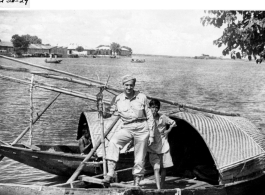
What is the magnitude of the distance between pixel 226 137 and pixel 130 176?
187cm

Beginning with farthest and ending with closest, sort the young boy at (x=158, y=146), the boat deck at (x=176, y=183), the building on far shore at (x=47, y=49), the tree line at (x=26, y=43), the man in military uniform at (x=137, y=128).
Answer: the building on far shore at (x=47, y=49)
the tree line at (x=26, y=43)
the boat deck at (x=176, y=183)
the young boy at (x=158, y=146)
the man in military uniform at (x=137, y=128)

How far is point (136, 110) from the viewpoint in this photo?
5.21 meters

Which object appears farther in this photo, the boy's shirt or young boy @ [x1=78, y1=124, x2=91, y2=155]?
young boy @ [x1=78, y1=124, x2=91, y2=155]

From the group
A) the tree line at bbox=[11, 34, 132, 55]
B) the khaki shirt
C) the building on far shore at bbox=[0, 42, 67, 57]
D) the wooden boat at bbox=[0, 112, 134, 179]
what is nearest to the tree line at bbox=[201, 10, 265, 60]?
the khaki shirt

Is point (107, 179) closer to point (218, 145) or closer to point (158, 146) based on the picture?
point (158, 146)

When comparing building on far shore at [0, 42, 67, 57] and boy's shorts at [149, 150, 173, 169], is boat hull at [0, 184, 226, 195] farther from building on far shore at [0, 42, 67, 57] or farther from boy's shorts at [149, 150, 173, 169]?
building on far shore at [0, 42, 67, 57]

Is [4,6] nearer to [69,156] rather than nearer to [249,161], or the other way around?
[69,156]

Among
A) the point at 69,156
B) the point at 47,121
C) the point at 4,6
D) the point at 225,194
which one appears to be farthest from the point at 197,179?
the point at 47,121

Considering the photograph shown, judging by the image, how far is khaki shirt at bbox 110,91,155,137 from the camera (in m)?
5.21

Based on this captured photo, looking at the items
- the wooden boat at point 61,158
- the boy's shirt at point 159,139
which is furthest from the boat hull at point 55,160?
the boy's shirt at point 159,139

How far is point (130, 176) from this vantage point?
6.46 meters

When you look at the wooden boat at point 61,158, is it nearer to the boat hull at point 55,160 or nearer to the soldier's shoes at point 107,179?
the boat hull at point 55,160

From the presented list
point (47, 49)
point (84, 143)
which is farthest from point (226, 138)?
point (47, 49)

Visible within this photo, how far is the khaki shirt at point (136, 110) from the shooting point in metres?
5.21
